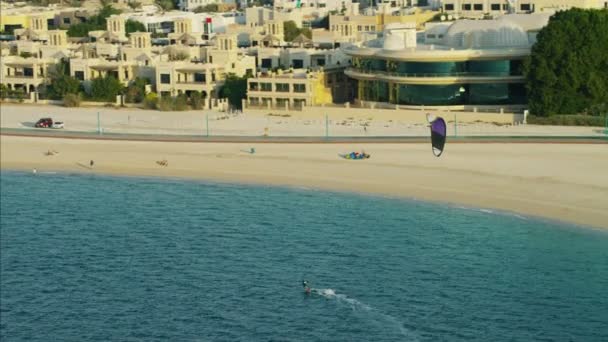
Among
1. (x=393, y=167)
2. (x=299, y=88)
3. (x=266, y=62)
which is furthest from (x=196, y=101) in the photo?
(x=393, y=167)

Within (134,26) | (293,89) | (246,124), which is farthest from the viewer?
(134,26)

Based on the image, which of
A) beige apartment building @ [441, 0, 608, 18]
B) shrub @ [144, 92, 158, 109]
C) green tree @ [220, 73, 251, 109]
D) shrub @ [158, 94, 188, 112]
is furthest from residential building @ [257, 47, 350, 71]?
beige apartment building @ [441, 0, 608, 18]

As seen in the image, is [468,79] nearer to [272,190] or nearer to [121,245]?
[272,190]

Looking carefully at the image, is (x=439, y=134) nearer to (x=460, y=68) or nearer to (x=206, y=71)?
(x=460, y=68)

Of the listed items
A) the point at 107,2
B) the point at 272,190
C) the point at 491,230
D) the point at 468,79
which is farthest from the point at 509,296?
the point at 107,2

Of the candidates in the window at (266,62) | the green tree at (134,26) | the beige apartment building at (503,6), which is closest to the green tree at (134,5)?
the green tree at (134,26)

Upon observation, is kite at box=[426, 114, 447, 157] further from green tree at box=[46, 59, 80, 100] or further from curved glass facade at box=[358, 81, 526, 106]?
green tree at box=[46, 59, 80, 100]
